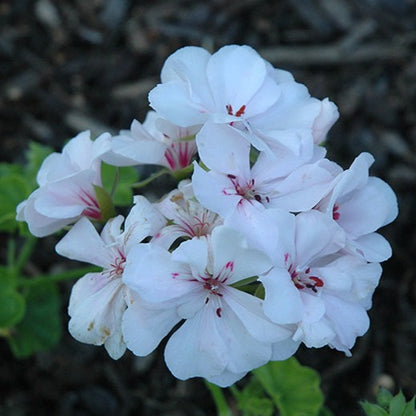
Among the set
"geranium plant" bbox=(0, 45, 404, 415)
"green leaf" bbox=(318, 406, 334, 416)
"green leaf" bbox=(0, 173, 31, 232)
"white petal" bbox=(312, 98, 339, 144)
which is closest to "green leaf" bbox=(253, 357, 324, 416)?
"green leaf" bbox=(318, 406, 334, 416)

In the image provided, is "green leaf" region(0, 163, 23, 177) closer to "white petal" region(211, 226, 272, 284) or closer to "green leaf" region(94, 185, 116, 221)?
"green leaf" region(94, 185, 116, 221)

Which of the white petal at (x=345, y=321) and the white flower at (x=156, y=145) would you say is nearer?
the white petal at (x=345, y=321)

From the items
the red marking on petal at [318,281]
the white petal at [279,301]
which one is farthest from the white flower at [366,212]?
the white petal at [279,301]

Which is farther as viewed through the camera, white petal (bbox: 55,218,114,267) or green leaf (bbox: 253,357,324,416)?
green leaf (bbox: 253,357,324,416)

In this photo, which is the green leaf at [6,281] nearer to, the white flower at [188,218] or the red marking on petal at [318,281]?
the white flower at [188,218]

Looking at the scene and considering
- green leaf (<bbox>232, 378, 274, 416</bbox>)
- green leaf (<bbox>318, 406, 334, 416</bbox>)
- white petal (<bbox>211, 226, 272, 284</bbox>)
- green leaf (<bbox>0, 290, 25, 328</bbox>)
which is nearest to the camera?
white petal (<bbox>211, 226, 272, 284</bbox>)

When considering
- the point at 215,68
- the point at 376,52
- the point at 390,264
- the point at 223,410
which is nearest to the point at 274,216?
the point at 215,68

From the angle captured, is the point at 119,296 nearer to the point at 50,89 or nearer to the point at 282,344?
the point at 282,344

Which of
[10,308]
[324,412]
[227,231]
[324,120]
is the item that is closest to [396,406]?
[227,231]
